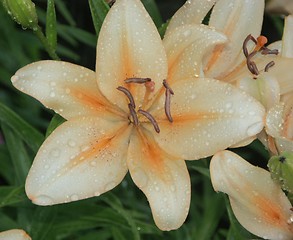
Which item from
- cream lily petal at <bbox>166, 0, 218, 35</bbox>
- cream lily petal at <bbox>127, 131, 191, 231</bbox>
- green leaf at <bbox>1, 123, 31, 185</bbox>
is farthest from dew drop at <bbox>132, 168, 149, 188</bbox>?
green leaf at <bbox>1, 123, 31, 185</bbox>

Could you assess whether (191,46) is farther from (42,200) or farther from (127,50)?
(42,200)

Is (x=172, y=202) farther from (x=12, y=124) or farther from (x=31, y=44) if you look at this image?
(x=31, y=44)

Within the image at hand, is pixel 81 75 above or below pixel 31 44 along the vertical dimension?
above

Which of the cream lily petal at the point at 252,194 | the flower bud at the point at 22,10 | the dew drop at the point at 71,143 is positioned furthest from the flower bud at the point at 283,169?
the flower bud at the point at 22,10

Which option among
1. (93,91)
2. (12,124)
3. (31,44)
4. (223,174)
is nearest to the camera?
(223,174)

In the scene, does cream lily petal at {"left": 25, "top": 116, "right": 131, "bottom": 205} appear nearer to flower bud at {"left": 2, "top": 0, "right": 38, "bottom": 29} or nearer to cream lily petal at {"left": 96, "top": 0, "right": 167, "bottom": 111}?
cream lily petal at {"left": 96, "top": 0, "right": 167, "bottom": 111}

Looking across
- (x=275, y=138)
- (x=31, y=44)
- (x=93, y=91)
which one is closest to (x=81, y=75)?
(x=93, y=91)
